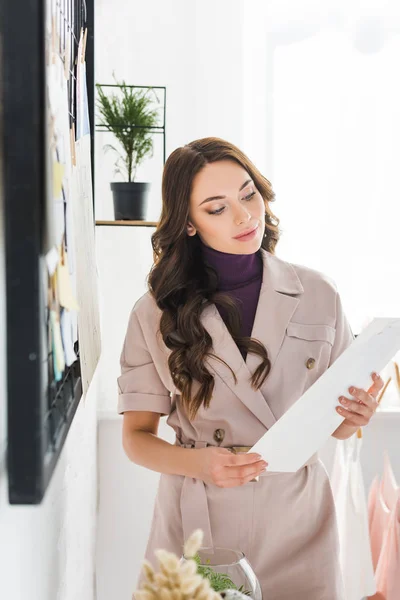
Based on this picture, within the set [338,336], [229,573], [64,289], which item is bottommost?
[229,573]

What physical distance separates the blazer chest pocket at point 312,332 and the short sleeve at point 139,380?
11.4 inches

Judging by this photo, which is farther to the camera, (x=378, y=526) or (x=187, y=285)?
(x=378, y=526)

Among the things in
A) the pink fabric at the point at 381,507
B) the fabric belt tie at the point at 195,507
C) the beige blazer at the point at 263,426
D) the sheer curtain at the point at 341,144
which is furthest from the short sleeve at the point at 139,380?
the sheer curtain at the point at 341,144

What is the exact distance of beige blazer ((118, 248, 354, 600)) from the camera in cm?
143

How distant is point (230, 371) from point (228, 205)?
330 millimetres

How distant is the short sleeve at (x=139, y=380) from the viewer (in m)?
1.47

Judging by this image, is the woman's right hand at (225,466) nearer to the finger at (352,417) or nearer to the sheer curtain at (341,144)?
the finger at (352,417)

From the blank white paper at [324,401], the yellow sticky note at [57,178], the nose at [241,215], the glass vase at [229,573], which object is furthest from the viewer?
the nose at [241,215]

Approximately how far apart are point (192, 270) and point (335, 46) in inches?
54.9

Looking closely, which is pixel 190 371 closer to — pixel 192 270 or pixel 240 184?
pixel 192 270

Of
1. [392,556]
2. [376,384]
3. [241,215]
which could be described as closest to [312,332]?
[376,384]

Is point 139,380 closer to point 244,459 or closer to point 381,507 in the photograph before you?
point 244,459

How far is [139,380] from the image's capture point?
4.88ft

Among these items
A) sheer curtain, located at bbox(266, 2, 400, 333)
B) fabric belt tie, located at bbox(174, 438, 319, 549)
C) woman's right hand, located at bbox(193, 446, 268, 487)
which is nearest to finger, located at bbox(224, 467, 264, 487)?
woman's right hand, located at bbox(193, 446, 268, 487)
